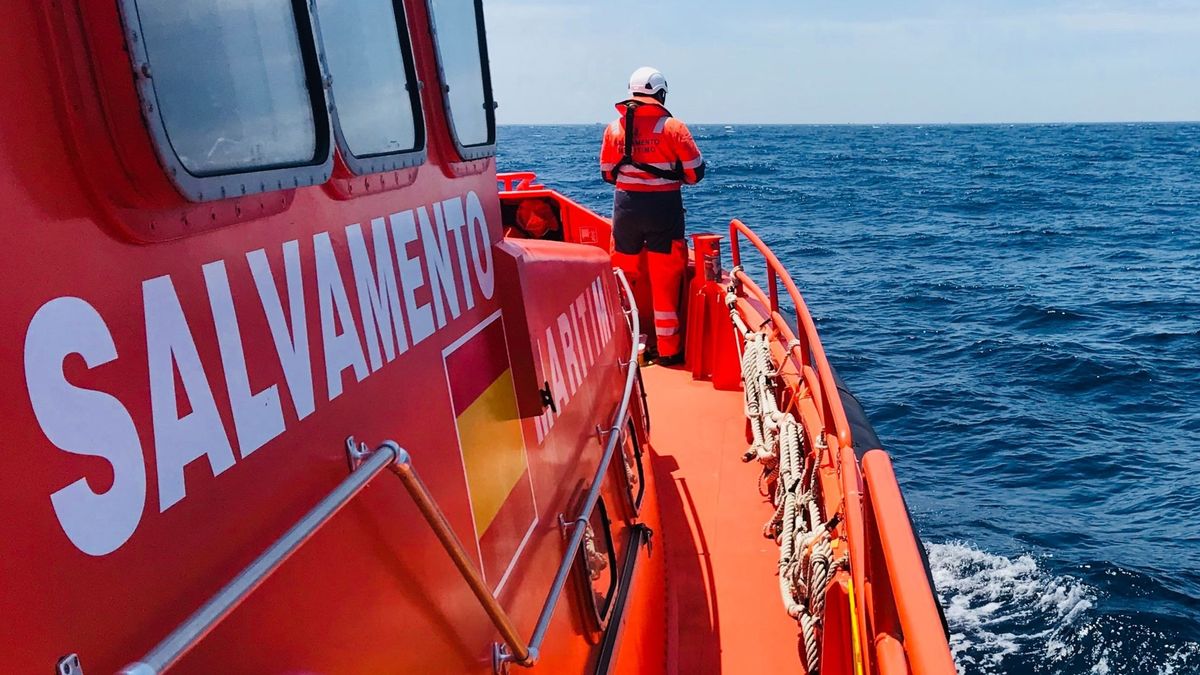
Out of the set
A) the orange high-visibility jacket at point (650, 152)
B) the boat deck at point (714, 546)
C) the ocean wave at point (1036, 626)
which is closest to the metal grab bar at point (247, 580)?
the boat deck at point (714, 546)

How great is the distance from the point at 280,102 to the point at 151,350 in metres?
0.45

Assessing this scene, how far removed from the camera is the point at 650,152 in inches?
235

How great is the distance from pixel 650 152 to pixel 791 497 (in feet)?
9.30

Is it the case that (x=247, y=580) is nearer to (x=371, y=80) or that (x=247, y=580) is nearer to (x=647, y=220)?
(x=371, y=80)

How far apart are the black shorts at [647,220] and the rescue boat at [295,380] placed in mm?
2964

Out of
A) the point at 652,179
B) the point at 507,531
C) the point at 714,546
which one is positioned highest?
the point at 652,179

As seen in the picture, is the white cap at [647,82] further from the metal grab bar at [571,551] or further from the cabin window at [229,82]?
the cabin window at [229,82]

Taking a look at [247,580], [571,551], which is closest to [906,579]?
[571,551]

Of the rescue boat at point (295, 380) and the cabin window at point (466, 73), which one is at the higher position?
the cabin window at point (466, 73)

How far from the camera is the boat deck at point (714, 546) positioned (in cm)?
360

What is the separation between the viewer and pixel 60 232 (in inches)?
39.5

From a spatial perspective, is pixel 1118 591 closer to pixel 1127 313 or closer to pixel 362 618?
pixel 362 618

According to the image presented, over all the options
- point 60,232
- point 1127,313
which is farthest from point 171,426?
point 1127,313

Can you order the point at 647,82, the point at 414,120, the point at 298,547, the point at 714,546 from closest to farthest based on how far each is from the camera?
the point at 298,547 < the point at 414,120 < the point at 714,546 < the point at 647,82
